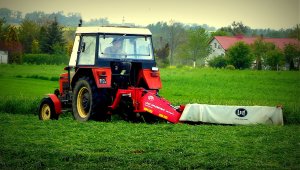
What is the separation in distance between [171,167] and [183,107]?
18.5 feet

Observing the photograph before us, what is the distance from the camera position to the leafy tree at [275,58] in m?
38.0

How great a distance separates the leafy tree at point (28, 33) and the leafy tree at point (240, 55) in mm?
11929

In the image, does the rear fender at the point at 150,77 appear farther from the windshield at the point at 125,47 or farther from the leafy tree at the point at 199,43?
the leafy tree at the point at 199,43

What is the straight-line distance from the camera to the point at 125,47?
52.7 ft

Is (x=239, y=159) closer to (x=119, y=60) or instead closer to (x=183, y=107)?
(x=183, y=107)

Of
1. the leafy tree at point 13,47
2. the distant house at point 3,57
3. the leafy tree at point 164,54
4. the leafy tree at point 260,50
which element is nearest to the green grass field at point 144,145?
the leafy tree at point 13,47

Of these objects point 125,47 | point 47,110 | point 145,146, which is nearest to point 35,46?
point 47,110

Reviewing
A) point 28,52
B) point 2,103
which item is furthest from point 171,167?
point 28,52

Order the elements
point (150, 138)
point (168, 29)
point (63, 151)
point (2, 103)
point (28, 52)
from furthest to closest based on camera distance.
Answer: point (168, 29) → point (28, 52) → point (2, 103) → point (150, 138) → point (63, 151)

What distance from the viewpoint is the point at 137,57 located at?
16.2m

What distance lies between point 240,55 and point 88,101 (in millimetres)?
26367

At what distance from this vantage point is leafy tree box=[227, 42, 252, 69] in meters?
39.3

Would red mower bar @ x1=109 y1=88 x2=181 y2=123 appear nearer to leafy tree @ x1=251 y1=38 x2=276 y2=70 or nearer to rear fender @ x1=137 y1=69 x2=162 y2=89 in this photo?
rear fender @ x1=137 y1=69 x2=162 y2=89

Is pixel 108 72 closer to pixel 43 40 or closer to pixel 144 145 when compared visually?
pixel 144 145
